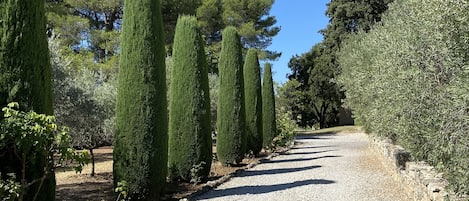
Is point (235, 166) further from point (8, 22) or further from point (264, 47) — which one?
point (264, 47)

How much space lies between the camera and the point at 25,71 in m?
5.36

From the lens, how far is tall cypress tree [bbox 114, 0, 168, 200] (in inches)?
318

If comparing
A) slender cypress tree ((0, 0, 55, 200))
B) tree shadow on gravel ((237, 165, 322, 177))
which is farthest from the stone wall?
slender cypress tree ((0, 0, 55, 200))

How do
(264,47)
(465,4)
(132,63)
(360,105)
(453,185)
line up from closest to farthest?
1. (465,4)
2. (453,185)
3. (132,63)
4. (360,105)
5. (264,47)

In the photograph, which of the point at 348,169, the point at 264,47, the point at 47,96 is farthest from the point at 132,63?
the point at 264,47

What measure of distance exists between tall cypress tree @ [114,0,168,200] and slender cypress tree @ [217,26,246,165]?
5.69 metres

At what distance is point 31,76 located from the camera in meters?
5.39

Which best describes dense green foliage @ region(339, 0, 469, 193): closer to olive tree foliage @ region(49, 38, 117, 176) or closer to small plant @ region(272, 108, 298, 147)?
olive tree foliage @ region(49, 38, 117, 176)

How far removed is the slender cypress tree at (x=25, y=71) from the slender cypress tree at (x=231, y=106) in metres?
8.89

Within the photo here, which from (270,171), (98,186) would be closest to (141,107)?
(98,186)

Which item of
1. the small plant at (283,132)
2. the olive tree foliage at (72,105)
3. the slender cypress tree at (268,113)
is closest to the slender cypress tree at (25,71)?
the olive tree foliage at (72,105)

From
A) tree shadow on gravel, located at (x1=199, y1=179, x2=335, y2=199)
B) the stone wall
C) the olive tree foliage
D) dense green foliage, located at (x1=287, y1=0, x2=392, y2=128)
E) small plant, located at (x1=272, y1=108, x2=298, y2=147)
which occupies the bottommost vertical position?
tree shadow on gravel, located at (x1=199, y1=179, x2=335, y2=199)

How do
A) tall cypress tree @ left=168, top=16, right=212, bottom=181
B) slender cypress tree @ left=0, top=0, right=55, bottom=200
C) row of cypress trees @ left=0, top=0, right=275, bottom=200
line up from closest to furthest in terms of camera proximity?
slender cypress tree @ left=0, top=0, right=55, bottom=200 → row of cypress trees @ left=0, top=0, right=275, bottom=200 → tall cypress tree @ left=168, top=16, right=212, bottom=181

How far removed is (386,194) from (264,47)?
944 inches
